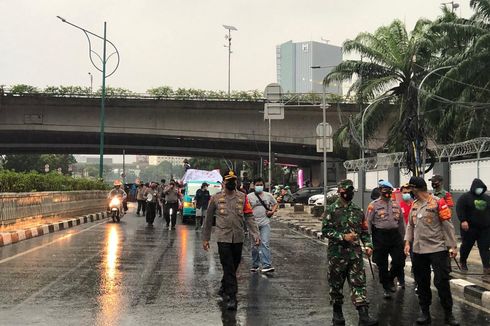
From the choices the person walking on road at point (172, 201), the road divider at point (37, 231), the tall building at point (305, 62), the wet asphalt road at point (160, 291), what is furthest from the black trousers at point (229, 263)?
the tall building at point (305, 62)

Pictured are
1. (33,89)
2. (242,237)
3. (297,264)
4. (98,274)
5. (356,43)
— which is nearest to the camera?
(242,237)

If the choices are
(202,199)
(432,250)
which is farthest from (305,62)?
(432,250)

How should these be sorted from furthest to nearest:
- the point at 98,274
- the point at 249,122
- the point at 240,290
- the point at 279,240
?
the point at 249,122
the point at 279,240
the point at 98,274
the point at 240,290

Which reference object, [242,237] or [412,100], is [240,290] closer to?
[242,237]

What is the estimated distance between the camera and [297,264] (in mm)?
11938

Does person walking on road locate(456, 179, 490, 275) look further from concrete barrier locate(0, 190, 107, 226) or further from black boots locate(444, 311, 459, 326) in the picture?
concrete barrier locate(0, 190, 107, 226)

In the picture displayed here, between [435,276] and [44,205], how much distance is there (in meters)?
16.7

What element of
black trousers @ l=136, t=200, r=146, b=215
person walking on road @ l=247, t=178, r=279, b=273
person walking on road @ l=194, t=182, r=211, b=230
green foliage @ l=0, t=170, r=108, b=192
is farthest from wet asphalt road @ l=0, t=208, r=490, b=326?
black trousers @ l=136, t=200, r=146, b=215

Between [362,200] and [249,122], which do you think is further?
[249,122]

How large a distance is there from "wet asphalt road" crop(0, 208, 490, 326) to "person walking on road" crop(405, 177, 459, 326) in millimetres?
275

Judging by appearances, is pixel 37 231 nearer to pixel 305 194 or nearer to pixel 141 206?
pixel 141 206

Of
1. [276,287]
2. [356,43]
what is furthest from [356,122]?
[276,287]

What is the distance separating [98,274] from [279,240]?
334 inches

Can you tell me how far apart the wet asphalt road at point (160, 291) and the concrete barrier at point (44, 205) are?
2826 mm
